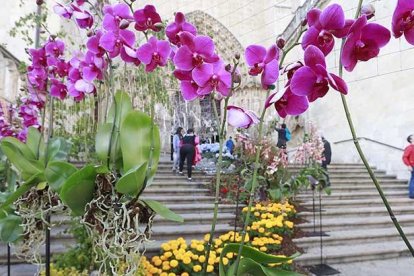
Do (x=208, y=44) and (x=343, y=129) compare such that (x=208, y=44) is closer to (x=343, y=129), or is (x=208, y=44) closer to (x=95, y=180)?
(x=95, y=180)

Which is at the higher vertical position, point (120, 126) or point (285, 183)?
point (120, 126)

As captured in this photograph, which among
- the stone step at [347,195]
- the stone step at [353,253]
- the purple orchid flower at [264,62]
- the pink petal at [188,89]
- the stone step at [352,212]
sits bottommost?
A: the stone step at [353,253]

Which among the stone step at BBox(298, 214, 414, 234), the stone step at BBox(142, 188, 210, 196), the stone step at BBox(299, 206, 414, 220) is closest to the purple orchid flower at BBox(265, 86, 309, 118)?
the stone step at BBox(298, 214, 414, 234)

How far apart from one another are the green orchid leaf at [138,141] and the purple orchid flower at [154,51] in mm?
302

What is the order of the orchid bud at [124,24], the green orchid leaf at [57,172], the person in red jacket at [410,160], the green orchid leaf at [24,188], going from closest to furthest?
the orchid bud at [124,24] < the green orchid leaf at [57,172] < the green orchid leaf at [24,188] < the person in red jacket at [410,160]

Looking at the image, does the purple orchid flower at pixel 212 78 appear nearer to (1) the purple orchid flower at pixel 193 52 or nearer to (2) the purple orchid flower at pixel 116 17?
(1) the purple orchid flower at pixel 193 52

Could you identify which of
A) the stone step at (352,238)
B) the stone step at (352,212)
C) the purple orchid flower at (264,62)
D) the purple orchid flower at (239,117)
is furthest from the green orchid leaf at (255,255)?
the stone step at (352,212)

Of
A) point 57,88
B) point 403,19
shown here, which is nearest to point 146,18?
point 403,19

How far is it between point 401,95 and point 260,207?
666cm

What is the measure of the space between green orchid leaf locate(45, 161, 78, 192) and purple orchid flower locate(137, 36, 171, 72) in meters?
0.58

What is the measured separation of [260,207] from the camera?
523 centimetres

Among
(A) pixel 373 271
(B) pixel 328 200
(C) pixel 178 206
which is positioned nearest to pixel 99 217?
(A) pixel 373 271

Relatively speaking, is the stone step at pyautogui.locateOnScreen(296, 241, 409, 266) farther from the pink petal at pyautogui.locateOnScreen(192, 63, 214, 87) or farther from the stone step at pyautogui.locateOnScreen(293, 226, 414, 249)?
the pink petal at pyautogui.locateOnScreen(192, 63, 214, 87)

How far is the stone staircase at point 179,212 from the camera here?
14.6 ft
